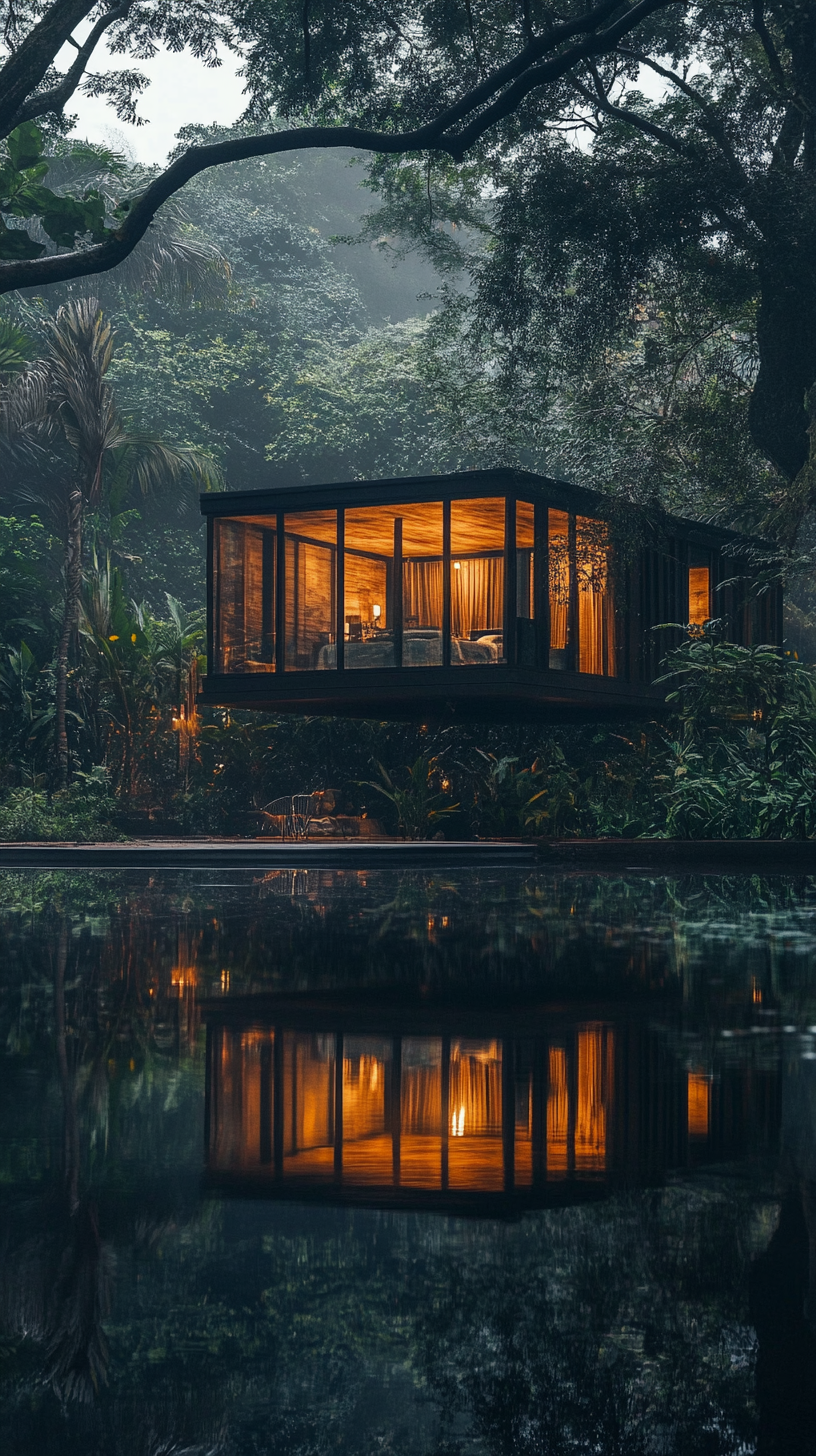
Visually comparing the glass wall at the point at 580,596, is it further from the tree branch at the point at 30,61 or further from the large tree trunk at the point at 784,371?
the tree branch at the point at 30,61

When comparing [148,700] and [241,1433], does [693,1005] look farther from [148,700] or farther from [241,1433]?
[148,700]

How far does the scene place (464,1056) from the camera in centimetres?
566

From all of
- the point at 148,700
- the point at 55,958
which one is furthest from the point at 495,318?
the point at 55,958

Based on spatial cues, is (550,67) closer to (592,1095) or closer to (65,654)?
(65,654)

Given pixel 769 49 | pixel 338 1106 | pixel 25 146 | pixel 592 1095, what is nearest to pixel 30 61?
pixel 25 146

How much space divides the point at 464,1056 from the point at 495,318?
17663 millimetres

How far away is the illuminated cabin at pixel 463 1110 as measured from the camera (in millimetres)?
3762

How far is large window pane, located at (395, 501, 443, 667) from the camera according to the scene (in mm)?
21500

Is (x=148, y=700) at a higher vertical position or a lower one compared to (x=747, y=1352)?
higher

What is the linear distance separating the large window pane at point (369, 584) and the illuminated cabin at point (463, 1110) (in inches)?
610

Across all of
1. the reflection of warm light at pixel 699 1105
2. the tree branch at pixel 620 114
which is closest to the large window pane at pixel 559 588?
the tree branch at pixel 620 114

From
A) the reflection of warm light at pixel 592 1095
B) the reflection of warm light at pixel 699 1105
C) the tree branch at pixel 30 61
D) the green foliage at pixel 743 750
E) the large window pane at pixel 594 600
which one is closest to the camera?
the reflection of warm light at pixel 592 1095

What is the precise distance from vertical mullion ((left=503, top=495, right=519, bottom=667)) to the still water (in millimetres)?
12992

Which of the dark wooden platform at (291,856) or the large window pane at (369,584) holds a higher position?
the large window pane at (369,584)
